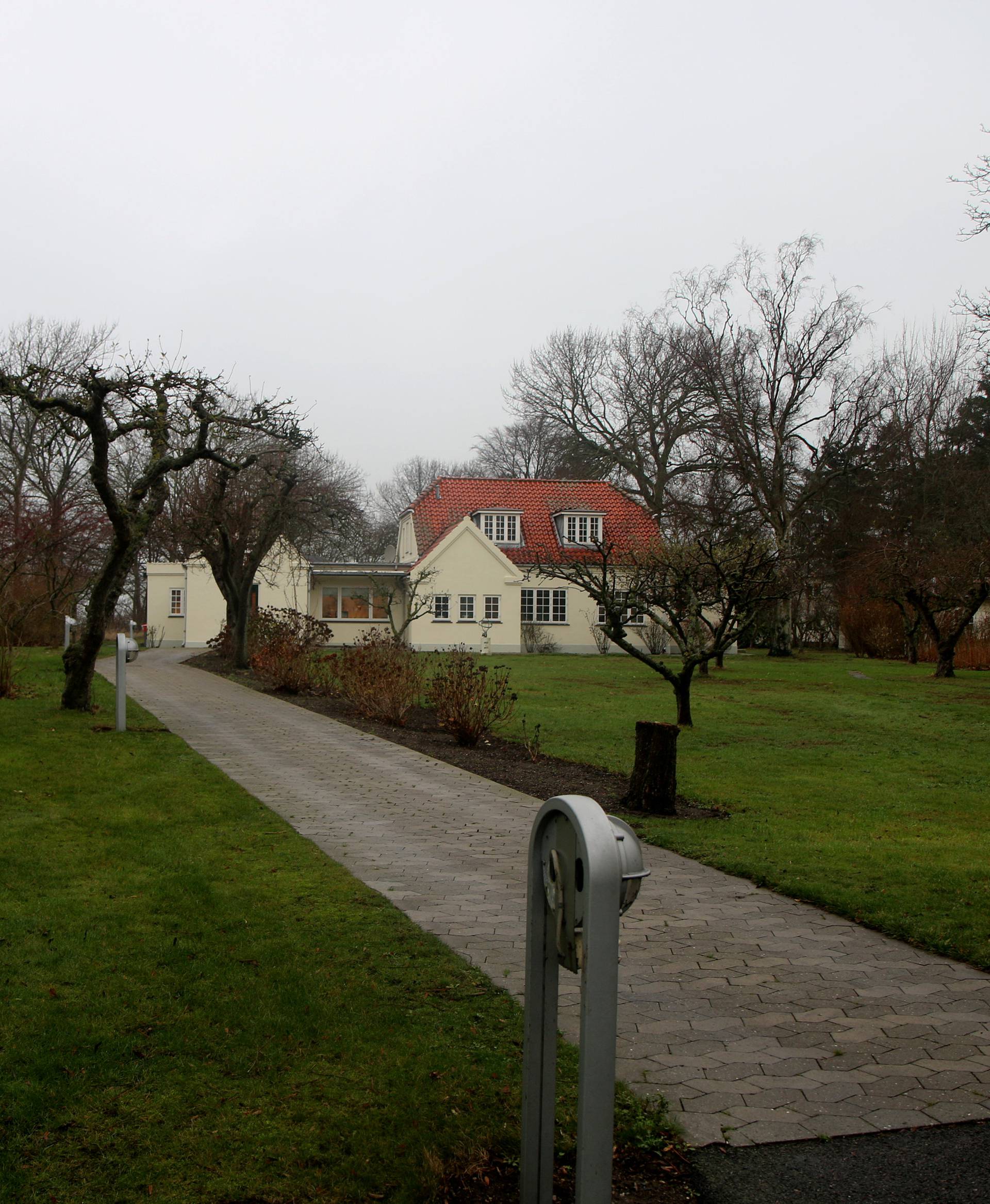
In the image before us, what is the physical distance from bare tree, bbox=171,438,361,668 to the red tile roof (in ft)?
46.0

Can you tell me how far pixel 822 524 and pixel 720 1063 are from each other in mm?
44264

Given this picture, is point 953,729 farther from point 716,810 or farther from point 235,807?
point 235,807

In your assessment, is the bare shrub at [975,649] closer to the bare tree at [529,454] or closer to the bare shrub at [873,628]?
the bare shrub at [873,628]

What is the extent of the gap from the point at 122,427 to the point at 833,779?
1008 cm

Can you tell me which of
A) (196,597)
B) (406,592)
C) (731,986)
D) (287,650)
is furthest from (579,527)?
(731,986)

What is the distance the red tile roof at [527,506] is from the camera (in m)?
43.2

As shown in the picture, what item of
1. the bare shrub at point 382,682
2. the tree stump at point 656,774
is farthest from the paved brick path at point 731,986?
the bare shrub at point 382,682

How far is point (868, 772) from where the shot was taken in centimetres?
1271

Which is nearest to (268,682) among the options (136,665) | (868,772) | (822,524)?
(136,665)

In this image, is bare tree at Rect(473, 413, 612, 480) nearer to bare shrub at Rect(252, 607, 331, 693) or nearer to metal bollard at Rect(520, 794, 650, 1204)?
bare shrub at Rect(252, 607, 331, 693)

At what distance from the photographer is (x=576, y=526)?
43781mm

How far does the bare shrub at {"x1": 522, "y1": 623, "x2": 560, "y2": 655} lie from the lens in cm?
4134

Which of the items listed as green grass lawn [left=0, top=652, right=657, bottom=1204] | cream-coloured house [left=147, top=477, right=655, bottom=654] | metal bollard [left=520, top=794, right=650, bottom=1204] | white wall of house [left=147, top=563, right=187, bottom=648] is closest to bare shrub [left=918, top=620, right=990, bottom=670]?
cream-coloured house [left=147, top=477, right=655, bottom=654]

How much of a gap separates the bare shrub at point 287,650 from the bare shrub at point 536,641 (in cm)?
1512
